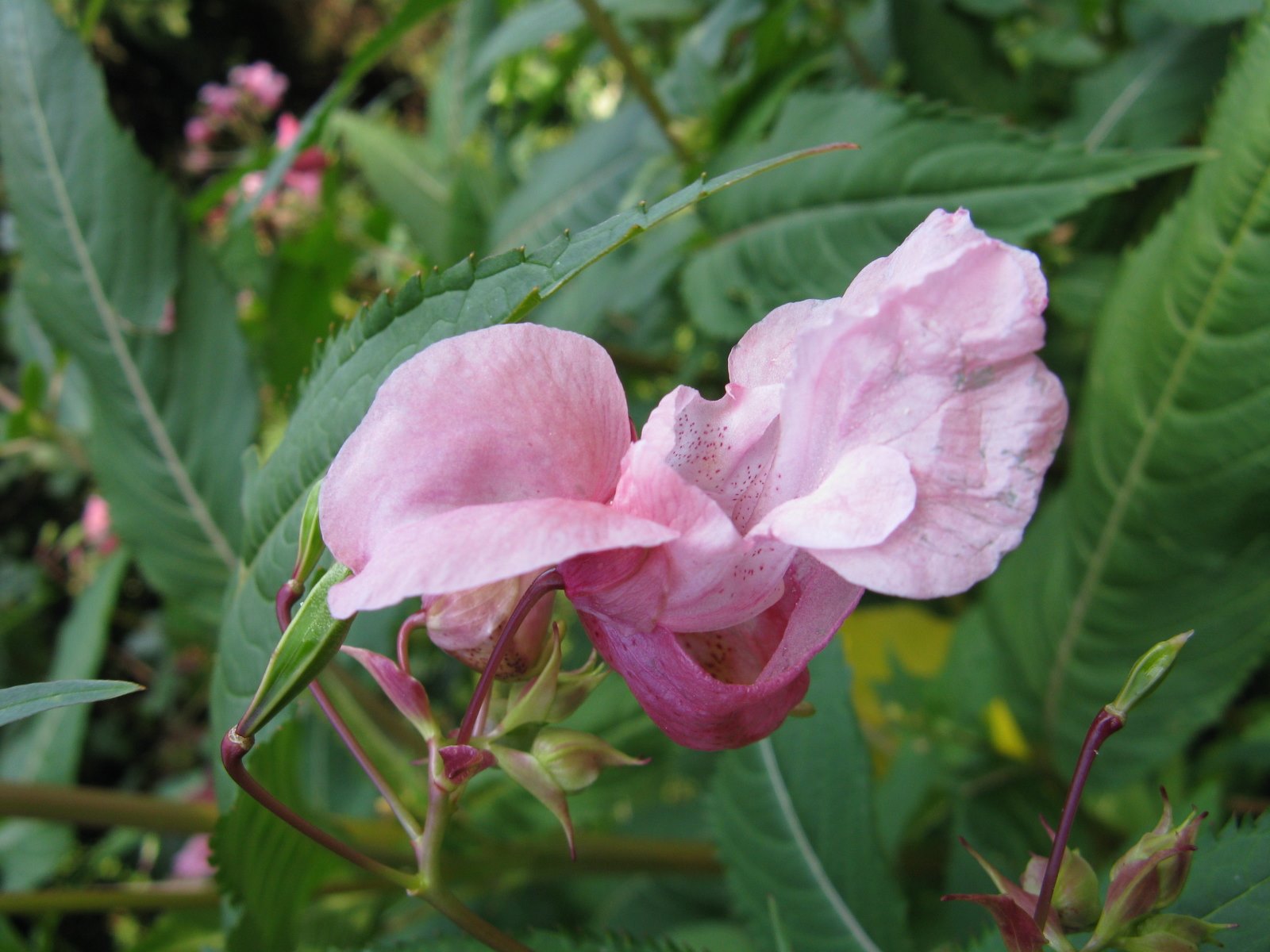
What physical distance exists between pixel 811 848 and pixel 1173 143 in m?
0.80

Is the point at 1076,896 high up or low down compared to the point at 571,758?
down

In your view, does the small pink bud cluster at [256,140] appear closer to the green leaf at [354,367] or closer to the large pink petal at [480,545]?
the green leaf at [354,367]

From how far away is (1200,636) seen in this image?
2.78 ft

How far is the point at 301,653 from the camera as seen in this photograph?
1.04 feet

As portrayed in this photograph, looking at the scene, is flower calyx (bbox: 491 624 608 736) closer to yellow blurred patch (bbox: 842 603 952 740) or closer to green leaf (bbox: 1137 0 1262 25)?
green leaf (bbox: 1137 0 1262 25)

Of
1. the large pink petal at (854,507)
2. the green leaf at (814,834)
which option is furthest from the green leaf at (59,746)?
the large pink petal at (854,507)

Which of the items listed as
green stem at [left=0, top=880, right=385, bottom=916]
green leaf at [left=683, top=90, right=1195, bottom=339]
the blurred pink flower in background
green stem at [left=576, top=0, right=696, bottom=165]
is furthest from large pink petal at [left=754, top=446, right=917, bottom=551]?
the blurred pink flower in background

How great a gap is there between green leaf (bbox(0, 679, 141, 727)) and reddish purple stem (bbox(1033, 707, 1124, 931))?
31 centimetres

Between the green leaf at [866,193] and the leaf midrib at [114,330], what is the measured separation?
18.0 inches

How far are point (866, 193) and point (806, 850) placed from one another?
479mm

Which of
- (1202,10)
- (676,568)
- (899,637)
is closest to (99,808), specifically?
(676,568)

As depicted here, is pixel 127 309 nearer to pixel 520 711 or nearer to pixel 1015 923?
pixel 520 711

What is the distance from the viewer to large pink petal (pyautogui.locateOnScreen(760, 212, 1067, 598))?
30 centimetres

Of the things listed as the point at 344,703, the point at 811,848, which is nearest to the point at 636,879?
the point at 344,703
